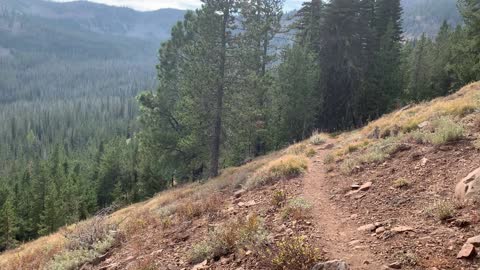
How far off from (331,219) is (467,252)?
2.87 metres

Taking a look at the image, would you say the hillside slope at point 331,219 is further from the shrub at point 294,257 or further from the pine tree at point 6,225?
the pine tree at point 6,225

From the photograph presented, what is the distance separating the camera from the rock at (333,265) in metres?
5.49

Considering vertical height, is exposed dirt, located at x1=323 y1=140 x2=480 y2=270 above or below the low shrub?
above

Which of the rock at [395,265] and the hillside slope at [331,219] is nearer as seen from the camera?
the rock at [395,265]

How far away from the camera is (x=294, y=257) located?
19.4 ft

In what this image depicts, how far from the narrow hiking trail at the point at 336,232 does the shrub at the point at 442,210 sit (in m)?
1.24

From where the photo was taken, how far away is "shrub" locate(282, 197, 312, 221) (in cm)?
801

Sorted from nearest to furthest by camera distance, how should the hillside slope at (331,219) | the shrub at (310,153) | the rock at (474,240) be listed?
the rock at (474,240) → the hillside slope at (331,219) → the shrub at (310,153)

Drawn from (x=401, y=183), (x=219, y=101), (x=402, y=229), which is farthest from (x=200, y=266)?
(x=219, y=101)

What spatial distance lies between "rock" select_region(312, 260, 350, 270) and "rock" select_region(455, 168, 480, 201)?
258cm

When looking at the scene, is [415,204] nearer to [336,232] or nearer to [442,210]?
[442,210]

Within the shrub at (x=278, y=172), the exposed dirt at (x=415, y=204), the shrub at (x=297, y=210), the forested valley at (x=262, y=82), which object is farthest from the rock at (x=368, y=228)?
the forested valley at (x=262, y=82)

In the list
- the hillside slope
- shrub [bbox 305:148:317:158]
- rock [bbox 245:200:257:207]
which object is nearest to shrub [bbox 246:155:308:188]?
the hillside slope

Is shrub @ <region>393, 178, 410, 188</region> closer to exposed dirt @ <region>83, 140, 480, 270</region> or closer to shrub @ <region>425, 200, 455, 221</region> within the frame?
exposed dirt @ <region>83, 140, 480, 270</region>
